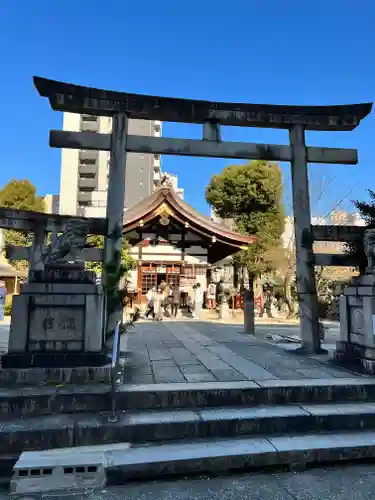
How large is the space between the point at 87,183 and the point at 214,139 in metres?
45.5

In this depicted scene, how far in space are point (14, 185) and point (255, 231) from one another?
934 inches

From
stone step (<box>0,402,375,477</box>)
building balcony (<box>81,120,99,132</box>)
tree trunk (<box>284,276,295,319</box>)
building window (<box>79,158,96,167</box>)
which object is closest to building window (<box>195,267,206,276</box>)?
tree trunk (<box>284,276,295,319</box>)

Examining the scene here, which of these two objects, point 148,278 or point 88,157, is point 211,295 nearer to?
point 148,278


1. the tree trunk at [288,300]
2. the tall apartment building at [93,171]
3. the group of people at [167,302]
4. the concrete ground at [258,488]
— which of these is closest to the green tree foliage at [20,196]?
the tall apartment building at [93,171]

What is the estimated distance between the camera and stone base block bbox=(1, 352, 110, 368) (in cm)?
433

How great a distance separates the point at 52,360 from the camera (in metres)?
4.41

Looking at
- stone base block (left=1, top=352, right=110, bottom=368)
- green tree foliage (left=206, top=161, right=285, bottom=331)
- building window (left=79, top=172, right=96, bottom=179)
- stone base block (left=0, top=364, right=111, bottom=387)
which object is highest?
building window (left=79, top=172, right=96, bottom=179)

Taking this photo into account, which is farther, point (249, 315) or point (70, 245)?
point (249, 315)

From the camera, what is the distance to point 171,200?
18.8 m

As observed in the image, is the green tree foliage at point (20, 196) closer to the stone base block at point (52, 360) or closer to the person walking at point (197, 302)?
the person walking at point (197, 302)

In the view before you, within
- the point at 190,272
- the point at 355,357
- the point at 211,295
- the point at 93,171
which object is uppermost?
the point at 93,171

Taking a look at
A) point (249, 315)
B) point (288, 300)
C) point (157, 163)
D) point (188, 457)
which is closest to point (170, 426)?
point (188, 457)

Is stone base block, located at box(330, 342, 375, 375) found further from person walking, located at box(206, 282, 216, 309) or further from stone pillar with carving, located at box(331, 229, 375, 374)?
person walking, located at box(206, 282, 216, 309)

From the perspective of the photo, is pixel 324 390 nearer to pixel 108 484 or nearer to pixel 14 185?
pixel 108 484
